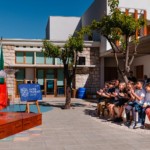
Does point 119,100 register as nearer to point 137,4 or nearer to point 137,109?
point 137,109

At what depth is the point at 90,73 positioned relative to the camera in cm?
2456

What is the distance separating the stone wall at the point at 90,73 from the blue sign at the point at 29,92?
10988 mm

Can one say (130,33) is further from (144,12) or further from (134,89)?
(144,12)

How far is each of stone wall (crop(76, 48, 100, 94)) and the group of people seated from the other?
12126 millimetres

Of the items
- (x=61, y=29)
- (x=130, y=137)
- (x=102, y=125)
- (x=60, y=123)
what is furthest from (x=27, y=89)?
(x=61, y=29)

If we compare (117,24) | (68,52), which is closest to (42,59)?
(68,52)

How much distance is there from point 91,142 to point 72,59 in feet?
→ 31.1

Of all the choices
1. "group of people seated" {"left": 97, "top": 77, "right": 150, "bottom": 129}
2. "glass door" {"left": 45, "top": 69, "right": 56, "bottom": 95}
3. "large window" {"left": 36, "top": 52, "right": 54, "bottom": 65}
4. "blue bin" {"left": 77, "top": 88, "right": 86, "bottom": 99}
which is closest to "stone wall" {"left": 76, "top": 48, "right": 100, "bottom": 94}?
"blue bin" {"left": 77, "top": 88, "right": 86, "bottom": 99}

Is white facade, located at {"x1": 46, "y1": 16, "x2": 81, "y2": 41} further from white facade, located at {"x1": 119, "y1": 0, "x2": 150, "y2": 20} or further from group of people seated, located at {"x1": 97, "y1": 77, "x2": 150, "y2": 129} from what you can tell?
group of people seated, located at {"x1": 97, "y1": 77, "x2": 150, "y2": 129}

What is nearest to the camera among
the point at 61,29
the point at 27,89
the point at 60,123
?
the point at 60,123

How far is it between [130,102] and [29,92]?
4.69 m

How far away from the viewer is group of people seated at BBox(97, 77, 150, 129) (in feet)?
→ 31.8

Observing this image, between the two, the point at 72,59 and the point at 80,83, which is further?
the point at 80,83

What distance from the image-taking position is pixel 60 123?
11.0 metres
